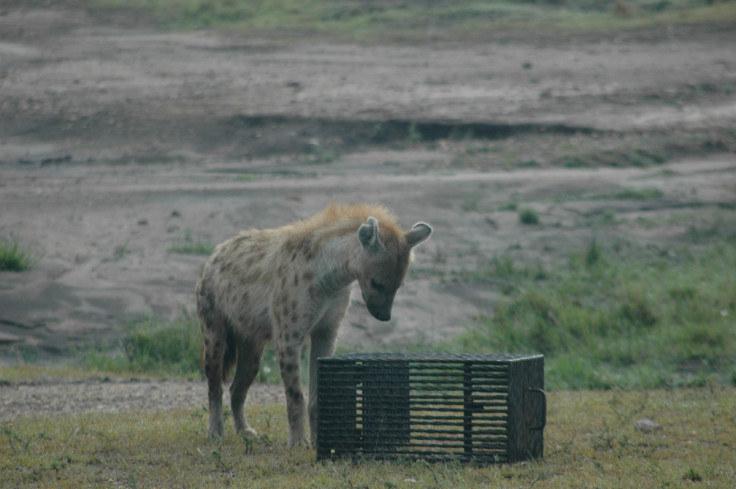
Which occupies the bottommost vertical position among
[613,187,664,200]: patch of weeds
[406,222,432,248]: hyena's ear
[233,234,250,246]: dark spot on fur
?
[613,187,664,200]: patch of weeds

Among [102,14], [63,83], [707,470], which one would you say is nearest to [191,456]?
[707,470]

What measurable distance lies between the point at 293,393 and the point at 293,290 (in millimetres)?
613

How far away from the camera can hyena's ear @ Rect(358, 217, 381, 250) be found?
618 centimetres

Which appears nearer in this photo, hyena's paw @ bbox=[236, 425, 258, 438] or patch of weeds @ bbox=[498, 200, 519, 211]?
hyena's paw @ bbox=[236, 425, 258, 438]

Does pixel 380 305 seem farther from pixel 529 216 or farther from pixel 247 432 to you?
pixel 529 216

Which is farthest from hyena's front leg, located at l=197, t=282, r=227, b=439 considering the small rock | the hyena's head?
the small rock

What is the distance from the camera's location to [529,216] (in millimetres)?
14383

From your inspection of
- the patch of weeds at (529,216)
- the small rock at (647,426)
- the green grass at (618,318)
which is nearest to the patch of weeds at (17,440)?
the small rock at (647,426)

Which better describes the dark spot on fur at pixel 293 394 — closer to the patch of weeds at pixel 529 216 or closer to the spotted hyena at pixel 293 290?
the spotted hyena at pixel 293 290

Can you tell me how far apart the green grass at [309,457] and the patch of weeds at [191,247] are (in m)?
4.97

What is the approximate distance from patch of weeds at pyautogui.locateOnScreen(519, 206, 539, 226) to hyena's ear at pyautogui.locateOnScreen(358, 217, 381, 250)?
8.38m

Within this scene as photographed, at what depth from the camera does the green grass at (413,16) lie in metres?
22.9

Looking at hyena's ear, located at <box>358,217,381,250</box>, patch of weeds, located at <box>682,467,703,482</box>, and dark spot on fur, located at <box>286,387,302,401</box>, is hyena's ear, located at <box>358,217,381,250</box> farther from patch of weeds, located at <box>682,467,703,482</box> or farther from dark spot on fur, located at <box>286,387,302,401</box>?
patch of weeds, located at <box>682,467,703,482</box>

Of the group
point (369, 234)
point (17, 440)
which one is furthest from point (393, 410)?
point (17, 440)
